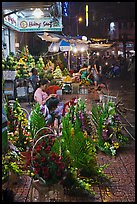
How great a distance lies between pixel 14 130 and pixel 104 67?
1970 cm

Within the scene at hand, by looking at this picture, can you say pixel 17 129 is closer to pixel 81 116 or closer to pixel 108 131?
pixel 81 116

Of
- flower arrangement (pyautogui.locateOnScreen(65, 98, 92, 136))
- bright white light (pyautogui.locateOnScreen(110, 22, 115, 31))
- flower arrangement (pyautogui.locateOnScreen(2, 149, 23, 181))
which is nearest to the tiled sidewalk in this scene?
flower arrangement (pyautogui.locateOnScreen(2, 149, 23, 181))

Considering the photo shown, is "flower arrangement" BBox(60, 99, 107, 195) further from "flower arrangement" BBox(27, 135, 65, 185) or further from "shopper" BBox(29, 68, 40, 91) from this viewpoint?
"shopper" BBox(29, 68, 40, 91)

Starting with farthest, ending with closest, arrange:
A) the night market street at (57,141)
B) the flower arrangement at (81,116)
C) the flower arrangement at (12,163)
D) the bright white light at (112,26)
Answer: the bright white light at (112,26), the flower arrangement at (81,116), the night market street at (57,141), the flower arrangement at (12,163)

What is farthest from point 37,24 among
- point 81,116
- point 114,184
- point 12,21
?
point 114,184

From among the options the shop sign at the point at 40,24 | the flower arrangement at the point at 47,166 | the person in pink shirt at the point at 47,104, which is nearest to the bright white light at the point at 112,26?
the shop sign at the point at 40,24

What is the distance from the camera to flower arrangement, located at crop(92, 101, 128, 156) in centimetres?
704

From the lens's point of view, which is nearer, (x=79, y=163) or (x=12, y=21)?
(x=79, y=163)

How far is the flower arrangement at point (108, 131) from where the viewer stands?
7035 mm

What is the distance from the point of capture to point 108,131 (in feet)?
23.3

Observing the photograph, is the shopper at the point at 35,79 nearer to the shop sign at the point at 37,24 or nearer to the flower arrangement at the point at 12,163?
the shop sign at the point at 37,24

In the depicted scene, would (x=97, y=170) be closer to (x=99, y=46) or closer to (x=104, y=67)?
(x=99, y=46)

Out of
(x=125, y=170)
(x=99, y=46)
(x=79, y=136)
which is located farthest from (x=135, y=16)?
(x=99, y=46)

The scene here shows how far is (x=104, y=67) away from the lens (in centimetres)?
2578
